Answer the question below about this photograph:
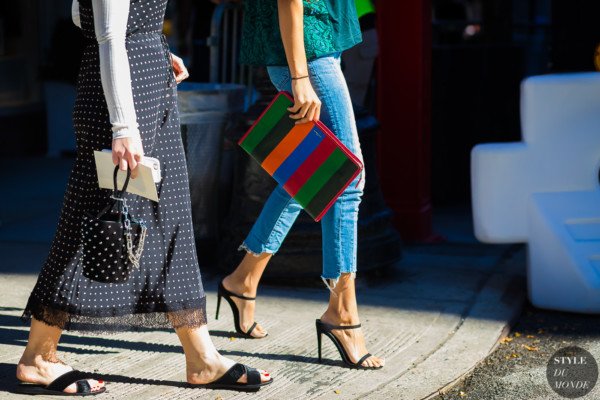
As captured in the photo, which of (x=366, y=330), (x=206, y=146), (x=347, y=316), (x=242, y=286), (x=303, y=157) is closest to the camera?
(x=303, y=157)

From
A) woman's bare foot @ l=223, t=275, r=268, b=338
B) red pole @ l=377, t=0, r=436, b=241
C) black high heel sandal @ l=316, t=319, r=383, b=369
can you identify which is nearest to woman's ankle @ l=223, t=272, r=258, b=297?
woman's bare foot @ l=223, t=275, r=268, b=338

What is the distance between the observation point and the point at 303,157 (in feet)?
12.8

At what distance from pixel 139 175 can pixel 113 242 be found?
0.78ft

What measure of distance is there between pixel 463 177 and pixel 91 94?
489cm

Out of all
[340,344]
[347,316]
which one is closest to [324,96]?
[347,316]

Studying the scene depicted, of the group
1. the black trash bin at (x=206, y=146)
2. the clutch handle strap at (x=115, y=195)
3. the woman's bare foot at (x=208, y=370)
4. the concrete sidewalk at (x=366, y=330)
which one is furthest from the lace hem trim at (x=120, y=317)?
the black trash bin at (x=206, y=146)

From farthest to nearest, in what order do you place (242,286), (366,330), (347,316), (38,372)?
(366,330) → (242,286) → (347,316) → (38,372)

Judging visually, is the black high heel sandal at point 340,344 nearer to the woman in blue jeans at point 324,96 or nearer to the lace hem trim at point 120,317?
the woman in blue jeans at point 324,96

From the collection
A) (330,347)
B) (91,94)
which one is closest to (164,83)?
(91,94)

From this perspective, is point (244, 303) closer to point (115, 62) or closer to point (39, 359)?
point (39, 359)

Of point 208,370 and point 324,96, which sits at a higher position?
point 324,96

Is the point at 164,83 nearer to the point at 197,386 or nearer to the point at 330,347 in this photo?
the point at 197,386

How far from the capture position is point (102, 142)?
11.4 feet

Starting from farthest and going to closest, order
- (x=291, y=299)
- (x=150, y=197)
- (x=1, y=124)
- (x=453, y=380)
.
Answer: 1. (x=1, y=124)
2. (x=291, y=299)
3. (x=453, y=380)
4. (x=150, y=197)
